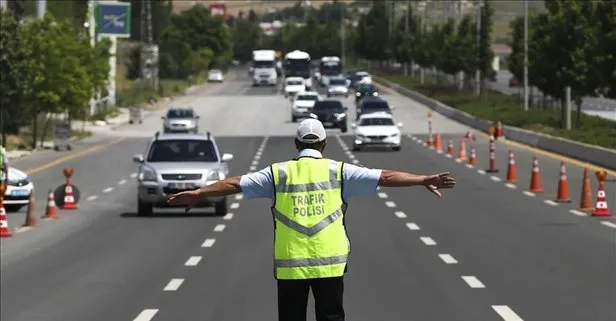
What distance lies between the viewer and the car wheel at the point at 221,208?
98.9ft

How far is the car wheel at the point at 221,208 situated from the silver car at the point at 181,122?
3817cm

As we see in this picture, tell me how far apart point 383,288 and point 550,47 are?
162ft

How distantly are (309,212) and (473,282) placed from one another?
32.7 ft

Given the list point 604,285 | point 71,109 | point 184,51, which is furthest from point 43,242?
point 184,51

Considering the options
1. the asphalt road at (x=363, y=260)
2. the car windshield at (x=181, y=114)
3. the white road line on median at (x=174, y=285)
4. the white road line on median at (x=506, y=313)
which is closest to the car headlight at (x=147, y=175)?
the asphalt road at (x=363, y=260)

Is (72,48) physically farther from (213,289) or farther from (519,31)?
(213,289)

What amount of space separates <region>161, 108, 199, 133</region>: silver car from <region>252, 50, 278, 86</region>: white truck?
7097 centimetres

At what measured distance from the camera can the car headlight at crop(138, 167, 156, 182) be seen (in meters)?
29.3

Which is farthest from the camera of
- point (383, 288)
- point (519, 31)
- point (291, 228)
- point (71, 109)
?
point (519, 31)

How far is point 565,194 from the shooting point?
32.4 meters

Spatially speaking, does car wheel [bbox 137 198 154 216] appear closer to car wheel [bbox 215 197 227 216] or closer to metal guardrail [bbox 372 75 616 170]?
car wheel [bbox 215 197 227 216]

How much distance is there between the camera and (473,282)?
1842cm

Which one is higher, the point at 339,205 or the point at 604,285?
the point at 339,205

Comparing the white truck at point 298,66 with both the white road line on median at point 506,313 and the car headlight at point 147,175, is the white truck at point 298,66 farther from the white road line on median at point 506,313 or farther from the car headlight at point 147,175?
the white road line on median at point 506,313
